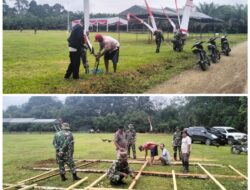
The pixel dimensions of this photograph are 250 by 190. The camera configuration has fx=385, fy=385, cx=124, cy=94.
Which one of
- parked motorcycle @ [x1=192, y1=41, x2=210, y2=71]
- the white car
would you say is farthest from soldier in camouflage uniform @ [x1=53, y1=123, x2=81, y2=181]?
the white car

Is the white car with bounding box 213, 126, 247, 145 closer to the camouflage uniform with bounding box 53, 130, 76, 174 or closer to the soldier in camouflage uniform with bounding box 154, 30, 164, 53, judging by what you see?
the soldier in camouflage uniform with bounding box 154, 30, 164, 53

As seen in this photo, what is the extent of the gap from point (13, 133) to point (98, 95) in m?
3.75

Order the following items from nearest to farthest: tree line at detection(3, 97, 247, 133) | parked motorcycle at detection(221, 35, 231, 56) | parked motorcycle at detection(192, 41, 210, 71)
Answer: tree line at detection(3, 97, 247, 133) < parked motorcycle at detection(192, 41, 210, 71) < parked motorcycle at detection(221, 35, 231, 56)

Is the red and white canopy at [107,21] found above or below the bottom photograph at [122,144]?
above

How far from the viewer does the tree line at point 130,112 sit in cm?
760

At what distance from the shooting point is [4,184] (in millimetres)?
5812

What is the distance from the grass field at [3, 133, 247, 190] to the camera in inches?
229

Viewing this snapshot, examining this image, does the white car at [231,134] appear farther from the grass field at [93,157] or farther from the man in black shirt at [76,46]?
the man in black shirt at [76,46]

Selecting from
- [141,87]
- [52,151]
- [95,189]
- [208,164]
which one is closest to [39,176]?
[95,189]

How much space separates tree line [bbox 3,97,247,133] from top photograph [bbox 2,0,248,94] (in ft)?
1.42

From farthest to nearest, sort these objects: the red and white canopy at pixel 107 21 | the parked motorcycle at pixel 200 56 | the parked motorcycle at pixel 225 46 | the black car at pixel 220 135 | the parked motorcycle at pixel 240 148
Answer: the black car at pixel 220 135
the parked motorcycle at pixel 225 46
the red and white canopy at pixel 107 21
the parked motorcycle at pixel 240 148
the parked motorcycle at pixel 200 56

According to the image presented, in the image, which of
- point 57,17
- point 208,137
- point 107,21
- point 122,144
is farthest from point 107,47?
point 208,137

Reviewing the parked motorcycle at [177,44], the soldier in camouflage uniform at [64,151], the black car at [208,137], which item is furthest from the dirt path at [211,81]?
the black car at [208,137]

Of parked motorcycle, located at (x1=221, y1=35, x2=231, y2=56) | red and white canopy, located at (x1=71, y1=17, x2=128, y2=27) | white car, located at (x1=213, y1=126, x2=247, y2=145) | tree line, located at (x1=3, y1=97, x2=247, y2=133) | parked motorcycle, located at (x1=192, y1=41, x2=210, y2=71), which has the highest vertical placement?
red and white canopy, located at (x1=71, y1=17, x2=128, y2=27)
